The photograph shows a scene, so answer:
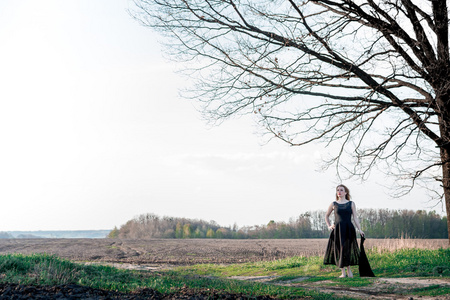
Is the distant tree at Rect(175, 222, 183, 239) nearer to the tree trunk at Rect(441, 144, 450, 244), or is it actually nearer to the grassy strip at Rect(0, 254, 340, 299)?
the grassy strip at Rect(0, 254, 340, 299)

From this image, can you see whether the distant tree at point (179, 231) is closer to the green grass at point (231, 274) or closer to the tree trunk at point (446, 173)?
the green grass at point (231, 274)

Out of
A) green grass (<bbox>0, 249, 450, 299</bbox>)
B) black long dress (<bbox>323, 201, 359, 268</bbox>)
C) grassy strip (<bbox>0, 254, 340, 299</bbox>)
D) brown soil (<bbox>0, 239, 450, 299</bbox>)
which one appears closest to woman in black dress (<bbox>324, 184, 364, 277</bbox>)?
black long dress (<bbox>323, 201, 359, 268</bbox>)

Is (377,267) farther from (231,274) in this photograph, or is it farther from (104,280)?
(104,280)

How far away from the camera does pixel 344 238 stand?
35.7 ft

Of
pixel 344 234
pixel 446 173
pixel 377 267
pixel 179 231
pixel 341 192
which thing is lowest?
pixel 377 267

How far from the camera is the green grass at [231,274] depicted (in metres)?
7.51

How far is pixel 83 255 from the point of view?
21641mm

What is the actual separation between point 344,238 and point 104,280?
6.29 m

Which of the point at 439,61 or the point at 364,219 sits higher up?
the point at 439,61

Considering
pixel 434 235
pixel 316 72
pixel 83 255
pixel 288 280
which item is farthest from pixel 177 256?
pixel 434 235

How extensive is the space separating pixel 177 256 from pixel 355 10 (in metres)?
15.4

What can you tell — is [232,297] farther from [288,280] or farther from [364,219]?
[364,219]

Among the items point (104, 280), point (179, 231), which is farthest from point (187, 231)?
point (104, 280)

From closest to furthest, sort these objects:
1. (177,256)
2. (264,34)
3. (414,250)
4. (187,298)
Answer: (187,298), (264,34), (414,250), (177,256)
